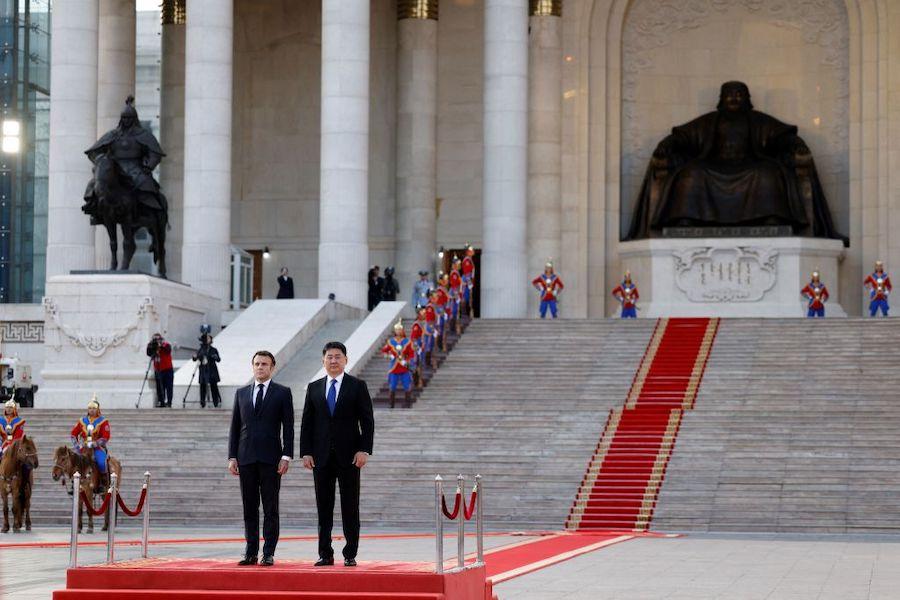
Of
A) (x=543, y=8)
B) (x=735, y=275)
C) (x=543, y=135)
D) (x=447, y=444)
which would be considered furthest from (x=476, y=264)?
(x=447, y=444)

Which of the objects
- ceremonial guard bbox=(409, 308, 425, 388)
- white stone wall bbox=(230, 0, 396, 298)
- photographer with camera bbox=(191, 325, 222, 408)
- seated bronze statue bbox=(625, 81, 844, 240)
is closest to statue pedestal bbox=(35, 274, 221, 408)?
photographer with camera bbox=(191, 325, 222, 408)

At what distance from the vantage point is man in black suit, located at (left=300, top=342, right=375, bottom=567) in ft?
46.3

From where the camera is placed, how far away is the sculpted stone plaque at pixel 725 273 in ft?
148

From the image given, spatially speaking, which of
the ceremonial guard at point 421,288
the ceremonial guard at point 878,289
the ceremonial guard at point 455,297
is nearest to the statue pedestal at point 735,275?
the ceremonial guard at point 878,289

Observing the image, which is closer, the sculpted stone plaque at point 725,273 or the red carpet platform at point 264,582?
the red carpet platform at point 264,582

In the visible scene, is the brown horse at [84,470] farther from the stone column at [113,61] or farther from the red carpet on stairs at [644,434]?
the stone column at [113,61]

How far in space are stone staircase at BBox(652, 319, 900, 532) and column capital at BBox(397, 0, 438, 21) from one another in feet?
53.2

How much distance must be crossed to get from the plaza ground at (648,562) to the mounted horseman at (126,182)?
12431 millimetres

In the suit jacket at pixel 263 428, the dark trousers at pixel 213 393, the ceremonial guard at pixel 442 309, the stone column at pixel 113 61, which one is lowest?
the dark trousers at pixel 213 393

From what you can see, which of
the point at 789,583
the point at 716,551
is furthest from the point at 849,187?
the point at 789,583

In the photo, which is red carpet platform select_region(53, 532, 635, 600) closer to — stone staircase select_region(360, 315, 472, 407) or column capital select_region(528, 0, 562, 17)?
stone staircase select_region(360, 315, 472, 407)

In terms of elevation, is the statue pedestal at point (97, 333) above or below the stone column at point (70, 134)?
below

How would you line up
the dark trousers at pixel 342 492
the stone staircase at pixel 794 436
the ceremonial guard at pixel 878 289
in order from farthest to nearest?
the ceremonial guard at pixel 878 289 → the stone staircase at pixel 794 436 → the dark trousers at pixel 342 492

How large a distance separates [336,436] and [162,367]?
67.2 feet
